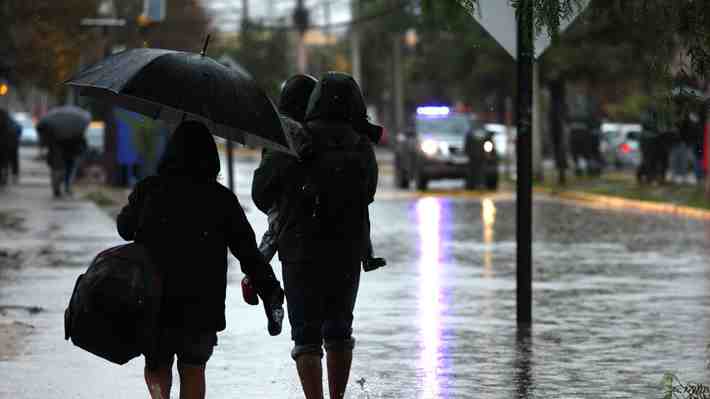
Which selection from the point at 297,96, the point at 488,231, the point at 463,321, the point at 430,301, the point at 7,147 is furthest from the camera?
the point at 7,147

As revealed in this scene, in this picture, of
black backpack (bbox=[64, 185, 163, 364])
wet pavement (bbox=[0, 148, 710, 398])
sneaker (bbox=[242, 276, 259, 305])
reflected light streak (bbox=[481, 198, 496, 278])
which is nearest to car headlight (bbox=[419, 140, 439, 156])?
reflected light streak (bbox=[481, 198, 496, 278])

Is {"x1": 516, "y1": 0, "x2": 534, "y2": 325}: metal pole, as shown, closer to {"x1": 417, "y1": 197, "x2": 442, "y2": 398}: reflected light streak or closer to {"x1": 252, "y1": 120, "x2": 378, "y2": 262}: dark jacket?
{"x1": 417, "y1": 197, "x2": 442, "y2": 398}: reflected light streak

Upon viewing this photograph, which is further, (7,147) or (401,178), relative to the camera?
(401,178)

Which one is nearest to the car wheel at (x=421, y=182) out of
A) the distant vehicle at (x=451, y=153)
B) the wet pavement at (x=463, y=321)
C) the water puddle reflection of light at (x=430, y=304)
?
the distant vehicle at (x=451, y=153)

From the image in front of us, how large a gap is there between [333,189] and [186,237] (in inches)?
49.5

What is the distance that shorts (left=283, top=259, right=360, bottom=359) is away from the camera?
8.38 m

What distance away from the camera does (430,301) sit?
15016 mm

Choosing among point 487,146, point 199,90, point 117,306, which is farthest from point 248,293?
point 487,146

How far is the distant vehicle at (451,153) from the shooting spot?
129ft

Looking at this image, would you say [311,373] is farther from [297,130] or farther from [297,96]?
[297,96]

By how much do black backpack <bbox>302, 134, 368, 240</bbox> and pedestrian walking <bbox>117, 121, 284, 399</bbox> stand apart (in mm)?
1047

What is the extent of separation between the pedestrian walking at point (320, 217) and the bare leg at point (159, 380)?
3.51 ft

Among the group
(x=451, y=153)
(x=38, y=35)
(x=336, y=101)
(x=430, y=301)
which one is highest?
(x=38, y=35)

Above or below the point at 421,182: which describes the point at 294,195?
above
